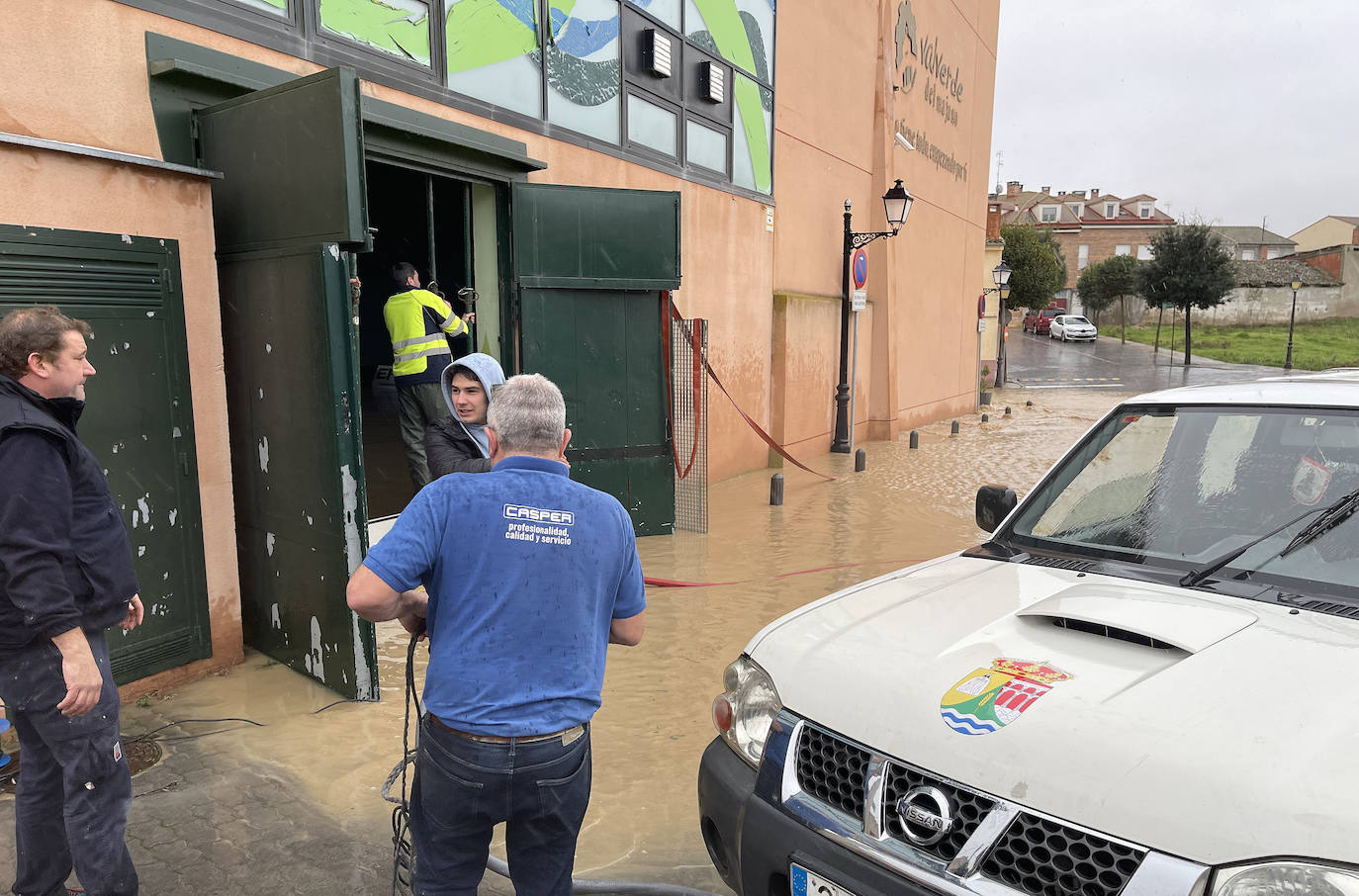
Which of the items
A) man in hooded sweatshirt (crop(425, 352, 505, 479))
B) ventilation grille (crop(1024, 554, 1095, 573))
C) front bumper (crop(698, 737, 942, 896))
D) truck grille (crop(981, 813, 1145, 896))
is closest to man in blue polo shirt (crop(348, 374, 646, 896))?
front bumper (crop(698, 737, 942, 896))

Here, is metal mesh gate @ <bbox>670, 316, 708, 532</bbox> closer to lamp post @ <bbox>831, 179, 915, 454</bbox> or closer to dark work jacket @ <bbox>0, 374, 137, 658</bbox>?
lamp post @ <bbox>831, 179, 915, 454</bbox>

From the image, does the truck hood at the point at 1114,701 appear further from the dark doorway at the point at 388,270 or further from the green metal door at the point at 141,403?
the dark doorway at the point at 388,270

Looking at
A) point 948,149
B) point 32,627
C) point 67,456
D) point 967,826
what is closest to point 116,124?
point 67,456

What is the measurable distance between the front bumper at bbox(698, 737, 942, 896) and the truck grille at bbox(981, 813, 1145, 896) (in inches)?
6.5

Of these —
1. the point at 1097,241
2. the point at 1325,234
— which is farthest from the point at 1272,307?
the point at 1325,234

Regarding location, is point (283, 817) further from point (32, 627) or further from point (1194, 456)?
point (1194, 456)

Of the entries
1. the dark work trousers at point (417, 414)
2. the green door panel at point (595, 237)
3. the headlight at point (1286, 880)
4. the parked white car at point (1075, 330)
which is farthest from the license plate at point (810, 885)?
the parked white car at point (1075, 330)

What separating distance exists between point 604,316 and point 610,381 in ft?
1.76

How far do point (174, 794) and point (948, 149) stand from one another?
18328 millimetres

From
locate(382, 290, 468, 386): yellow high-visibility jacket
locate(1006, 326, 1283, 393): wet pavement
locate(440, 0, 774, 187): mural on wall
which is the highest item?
locate(440, 0, 774, 187): mural on wall

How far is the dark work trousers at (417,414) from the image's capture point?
21.7 ft

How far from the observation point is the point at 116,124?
416cm

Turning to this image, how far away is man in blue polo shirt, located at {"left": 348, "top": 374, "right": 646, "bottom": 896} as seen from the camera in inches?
80.2

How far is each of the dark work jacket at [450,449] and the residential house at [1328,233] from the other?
85.4m
